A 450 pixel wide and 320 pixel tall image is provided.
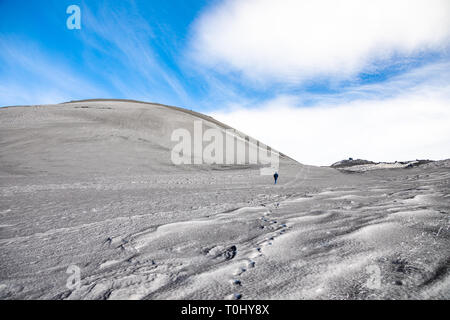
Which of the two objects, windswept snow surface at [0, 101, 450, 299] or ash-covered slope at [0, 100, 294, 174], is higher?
ash-covered slope at [0, 100, 294, 174]

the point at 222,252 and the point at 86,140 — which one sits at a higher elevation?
the point at 86,140

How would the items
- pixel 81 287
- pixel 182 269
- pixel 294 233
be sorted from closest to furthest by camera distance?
1. pixel 81 287
2. pixel 182 269
3. pixel 294 233

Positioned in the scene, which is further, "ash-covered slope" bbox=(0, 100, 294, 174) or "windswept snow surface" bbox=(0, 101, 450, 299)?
"ash-covered slope" bbox=(0, 100, 294, 174)

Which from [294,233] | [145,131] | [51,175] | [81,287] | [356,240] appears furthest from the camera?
[145,131]

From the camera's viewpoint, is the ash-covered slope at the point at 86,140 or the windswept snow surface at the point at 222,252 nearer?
the windswept snow surface at the point at 222,252

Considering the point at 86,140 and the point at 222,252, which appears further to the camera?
the point at 86,140

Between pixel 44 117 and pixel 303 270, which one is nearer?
pixel 303 270

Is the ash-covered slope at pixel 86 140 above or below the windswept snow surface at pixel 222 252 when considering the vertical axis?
above

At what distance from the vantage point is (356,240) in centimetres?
280

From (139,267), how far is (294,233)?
77.7 inches
